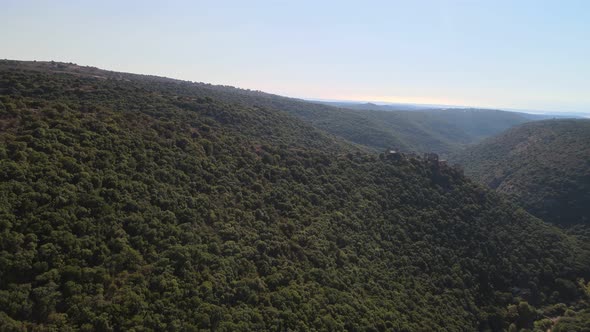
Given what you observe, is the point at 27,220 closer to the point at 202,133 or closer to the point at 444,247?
the point at 202,133

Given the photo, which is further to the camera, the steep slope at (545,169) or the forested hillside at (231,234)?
the steep slope at (545,169)

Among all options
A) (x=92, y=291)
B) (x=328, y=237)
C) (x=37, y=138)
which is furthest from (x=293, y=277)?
(x=37, y=138)

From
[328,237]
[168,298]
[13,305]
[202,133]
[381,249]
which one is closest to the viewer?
[13,305]

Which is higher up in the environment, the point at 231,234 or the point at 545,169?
the point at 545,169

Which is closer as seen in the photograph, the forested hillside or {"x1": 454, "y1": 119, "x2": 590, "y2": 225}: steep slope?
the forested hillside
